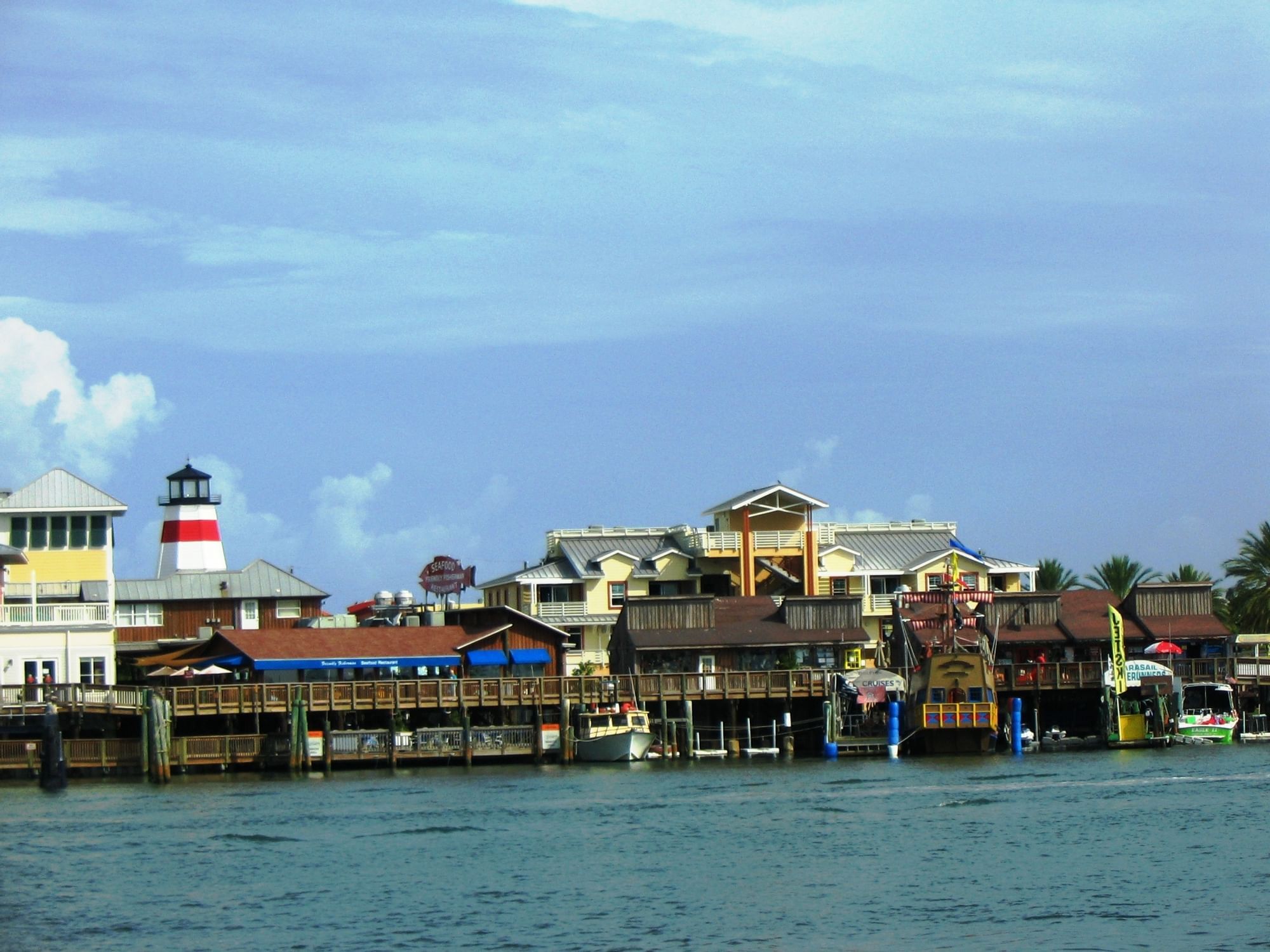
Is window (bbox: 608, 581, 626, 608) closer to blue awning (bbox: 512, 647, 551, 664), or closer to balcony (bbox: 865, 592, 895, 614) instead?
balcony (bbox: 865, 592, 895, 614)

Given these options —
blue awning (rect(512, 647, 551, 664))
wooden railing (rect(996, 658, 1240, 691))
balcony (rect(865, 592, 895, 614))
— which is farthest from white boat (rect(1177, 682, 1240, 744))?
blue awning (rect(512, 647, 551, 664))

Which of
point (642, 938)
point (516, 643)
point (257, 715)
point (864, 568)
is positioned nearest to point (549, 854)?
point (642, 938)

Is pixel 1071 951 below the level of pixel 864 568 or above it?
below

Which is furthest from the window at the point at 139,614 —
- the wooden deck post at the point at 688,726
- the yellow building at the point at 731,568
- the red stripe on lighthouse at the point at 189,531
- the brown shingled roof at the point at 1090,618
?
the brown shingled roof at the point at 1090,618

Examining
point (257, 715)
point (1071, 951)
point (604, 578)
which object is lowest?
point (1071, 951)

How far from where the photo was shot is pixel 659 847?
47.9 m

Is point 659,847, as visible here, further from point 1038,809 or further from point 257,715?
point 257,715

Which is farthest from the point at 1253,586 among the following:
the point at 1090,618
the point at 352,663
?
the point at 352,663

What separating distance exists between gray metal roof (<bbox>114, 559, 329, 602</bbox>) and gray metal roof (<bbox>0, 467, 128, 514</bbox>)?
44.5 ft

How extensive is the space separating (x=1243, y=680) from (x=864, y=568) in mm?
21351

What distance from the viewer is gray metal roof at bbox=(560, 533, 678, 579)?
9750cm

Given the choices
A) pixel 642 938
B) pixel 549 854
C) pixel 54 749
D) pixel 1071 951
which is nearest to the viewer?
pixel 1071 951

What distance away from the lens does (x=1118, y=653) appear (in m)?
82.3

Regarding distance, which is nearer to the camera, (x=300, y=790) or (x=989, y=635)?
(x=300, y=790)
